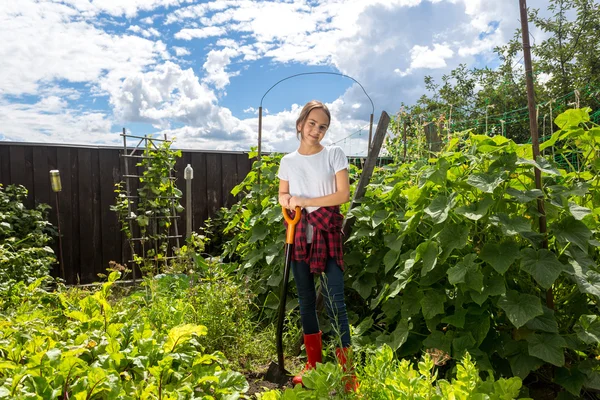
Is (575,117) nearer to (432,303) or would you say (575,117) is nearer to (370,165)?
(432,303)

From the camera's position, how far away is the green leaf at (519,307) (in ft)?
6.14

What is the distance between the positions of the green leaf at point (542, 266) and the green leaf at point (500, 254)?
0.04m

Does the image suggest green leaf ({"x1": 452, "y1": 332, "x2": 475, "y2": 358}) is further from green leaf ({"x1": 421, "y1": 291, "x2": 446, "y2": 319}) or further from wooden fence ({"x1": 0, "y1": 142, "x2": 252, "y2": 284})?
wooden fence ({"x1": 0, "y1": 142, "x2": 252, "y2": 284})

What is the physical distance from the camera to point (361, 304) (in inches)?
120

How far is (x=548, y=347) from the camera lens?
1.92 meters

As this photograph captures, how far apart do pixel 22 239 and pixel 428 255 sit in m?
3.74

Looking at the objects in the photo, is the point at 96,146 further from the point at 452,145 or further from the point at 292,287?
the point at 452,145

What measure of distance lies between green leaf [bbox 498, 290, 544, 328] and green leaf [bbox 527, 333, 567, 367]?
123 millimetres

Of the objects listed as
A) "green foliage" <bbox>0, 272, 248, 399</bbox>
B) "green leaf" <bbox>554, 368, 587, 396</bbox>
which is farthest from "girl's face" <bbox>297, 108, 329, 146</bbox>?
"green leaf" <bbox>554, 368, 587, 396</bbox>

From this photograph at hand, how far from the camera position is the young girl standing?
2289mm

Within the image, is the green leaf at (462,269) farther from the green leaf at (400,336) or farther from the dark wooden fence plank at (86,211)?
the dark wooden fence plank at (86,211)

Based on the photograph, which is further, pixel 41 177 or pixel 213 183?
pixel 213 183

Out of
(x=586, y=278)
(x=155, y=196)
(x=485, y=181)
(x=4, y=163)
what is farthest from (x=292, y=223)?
(x=4, y=163)

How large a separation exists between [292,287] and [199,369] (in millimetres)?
1576
